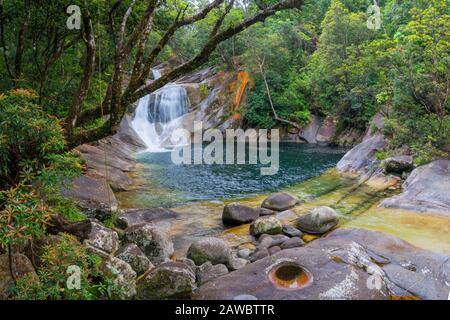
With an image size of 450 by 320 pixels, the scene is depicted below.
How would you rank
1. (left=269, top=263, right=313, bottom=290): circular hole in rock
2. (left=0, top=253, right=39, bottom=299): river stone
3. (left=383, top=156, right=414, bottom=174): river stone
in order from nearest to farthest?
(left=0, top=253, right=39, bottom=299): river stone
(left=269, top=263, right=313, bottom=290): circular hole in rock
(left=383, top=156, right=414, bottom=174): river stone

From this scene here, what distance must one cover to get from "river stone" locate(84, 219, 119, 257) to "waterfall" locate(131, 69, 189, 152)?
23.4 m

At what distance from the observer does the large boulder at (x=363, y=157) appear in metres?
17.0

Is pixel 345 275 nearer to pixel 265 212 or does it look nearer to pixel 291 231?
pixel 291 231

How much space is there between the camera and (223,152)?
2594 cm

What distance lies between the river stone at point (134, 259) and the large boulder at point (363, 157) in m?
13.3

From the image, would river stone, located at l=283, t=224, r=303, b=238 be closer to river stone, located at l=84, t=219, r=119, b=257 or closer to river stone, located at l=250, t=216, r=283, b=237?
river stone, located at l=250, t=216, r=283, b=237

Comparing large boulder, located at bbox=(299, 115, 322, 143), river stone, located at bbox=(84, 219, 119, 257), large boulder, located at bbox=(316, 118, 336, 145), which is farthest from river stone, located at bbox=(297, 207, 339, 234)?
large boulder, located at bbox=(299, 115, 322, 143)

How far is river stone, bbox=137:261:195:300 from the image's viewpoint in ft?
17.3

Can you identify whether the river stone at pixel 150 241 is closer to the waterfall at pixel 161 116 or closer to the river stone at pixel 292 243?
the river stone at pixel 292 243

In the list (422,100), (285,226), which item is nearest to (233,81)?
(422,100)

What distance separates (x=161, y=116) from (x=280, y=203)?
Result: 76.9 feet

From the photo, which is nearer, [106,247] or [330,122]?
[106,247]

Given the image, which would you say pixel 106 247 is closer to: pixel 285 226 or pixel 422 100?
pixel 285 226

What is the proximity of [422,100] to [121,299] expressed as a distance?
534 inches
